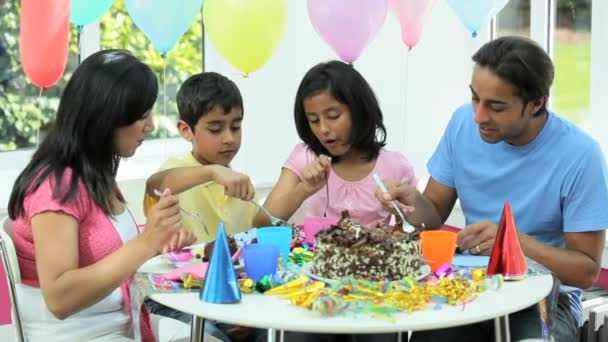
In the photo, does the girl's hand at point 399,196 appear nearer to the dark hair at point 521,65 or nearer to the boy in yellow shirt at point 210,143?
the dark hair at point 521,65

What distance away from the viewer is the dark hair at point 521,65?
6.75ft

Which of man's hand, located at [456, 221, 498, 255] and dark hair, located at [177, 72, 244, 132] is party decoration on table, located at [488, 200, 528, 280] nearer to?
man's hand, located at [456, 221, 498, 255]

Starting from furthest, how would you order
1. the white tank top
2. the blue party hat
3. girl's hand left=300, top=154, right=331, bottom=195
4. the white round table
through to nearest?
1. girl's hand left=300, top=154, right=331, bottom=195
2. the white tank top
3. the blue party hat
4. the white round table

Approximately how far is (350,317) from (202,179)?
0.77 metres

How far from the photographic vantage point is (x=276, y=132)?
12.2 feet

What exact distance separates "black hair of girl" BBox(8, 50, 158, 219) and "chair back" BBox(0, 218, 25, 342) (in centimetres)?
4

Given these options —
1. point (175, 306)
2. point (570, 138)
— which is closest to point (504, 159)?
point (570, 138)

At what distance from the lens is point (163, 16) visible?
2721mm

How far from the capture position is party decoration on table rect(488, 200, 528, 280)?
1.76m

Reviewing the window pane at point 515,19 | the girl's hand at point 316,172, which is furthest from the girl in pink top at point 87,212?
the window pane at point 515,19

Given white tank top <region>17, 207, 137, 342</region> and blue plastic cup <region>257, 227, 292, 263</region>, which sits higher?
blue plastic cup <region>257, 227, 292, 263</region>

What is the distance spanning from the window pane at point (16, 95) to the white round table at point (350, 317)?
193 cm

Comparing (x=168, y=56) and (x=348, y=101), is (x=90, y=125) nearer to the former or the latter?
(x=348, y=101)

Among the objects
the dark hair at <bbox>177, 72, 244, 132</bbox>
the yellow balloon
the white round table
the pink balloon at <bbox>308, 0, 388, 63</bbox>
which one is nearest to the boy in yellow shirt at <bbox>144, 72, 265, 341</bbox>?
the dark hair at <bbox>177, 72, 244, 132</bbox>
